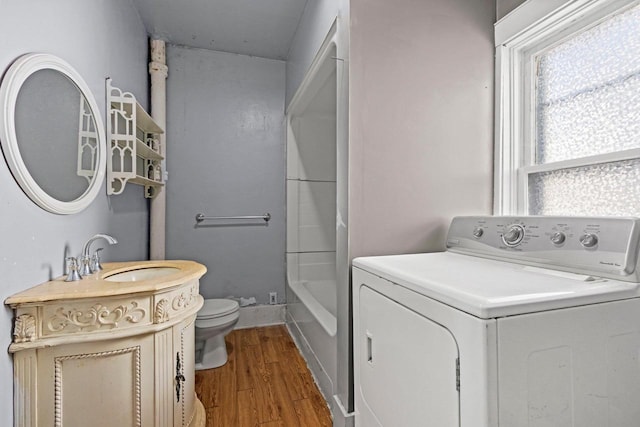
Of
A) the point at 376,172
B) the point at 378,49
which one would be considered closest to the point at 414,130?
the point at 376,172

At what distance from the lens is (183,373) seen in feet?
4.54

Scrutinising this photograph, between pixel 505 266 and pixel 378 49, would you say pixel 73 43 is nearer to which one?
pixel 378 49

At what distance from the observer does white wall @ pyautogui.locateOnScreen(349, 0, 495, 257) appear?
1384mm

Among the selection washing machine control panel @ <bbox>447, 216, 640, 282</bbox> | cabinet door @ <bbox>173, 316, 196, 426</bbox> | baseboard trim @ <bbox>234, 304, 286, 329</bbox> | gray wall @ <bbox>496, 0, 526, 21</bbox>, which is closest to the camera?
washing machine control panel @ <bbox>447, 216, 640, 282</bbox>

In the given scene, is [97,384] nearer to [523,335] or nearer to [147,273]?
[147,273]

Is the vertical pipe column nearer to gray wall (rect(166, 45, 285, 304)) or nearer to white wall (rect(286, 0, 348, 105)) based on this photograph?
gray wall (rect(166, 45, 285, 304))

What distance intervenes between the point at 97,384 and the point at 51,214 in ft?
2.22

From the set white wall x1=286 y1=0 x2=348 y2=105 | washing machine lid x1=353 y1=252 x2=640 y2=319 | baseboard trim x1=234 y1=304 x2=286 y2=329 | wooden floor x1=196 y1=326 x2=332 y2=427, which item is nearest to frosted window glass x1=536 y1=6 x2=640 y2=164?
washing machine lid x1=353 y1=252 x2=640 y2=319

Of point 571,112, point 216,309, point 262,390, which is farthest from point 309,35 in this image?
point 262,390

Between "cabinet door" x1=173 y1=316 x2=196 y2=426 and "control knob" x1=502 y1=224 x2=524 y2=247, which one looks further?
"cabinet door" x1=173 y1=316 x2=196 y2=426

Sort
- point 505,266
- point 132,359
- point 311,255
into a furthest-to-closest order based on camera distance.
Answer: point 311,255
point 132,359
point 505,266

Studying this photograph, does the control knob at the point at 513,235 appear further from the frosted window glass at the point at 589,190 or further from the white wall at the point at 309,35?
the white wall at the point at 309,35

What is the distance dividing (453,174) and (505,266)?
58 cm

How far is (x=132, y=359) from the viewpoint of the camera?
118 cm
